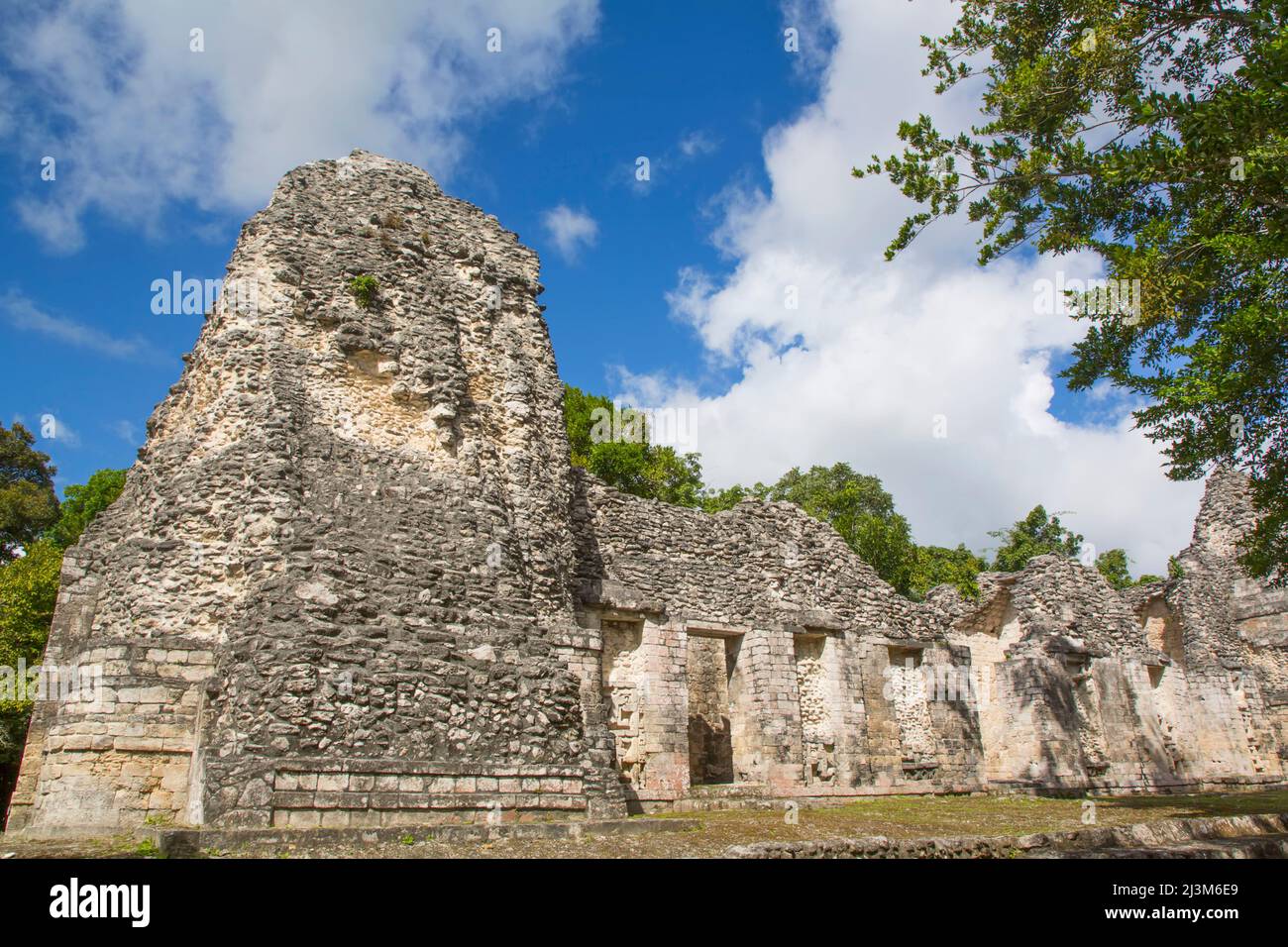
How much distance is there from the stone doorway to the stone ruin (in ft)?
0.22

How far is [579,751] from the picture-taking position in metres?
9.80

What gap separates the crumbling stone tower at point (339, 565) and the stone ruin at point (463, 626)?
37 millimetres

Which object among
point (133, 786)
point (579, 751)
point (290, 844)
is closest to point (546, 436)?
point (579, 751)

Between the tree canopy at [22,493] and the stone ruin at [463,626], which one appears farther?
the tree canopy at [22,493]

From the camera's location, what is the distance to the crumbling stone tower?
28.3 feet

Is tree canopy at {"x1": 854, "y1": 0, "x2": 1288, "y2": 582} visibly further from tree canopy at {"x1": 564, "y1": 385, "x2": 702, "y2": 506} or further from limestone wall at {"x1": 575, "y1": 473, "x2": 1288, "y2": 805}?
tree canopy at {"x1": 564, "y1": 385, "x2": 702, "y2": 506}

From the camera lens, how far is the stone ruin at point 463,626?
8.87 metres

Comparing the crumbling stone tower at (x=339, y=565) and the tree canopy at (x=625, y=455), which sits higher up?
the tree canopy at (x=625, y=455)

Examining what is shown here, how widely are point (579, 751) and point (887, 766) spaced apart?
29.6ft

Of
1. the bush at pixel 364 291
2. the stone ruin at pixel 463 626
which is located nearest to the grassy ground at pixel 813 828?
the stone ruin at pixel 463 626

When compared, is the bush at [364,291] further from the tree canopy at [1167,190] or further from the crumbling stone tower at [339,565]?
the tree canopy at [1167,190]

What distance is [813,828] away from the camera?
9562 millimetres
